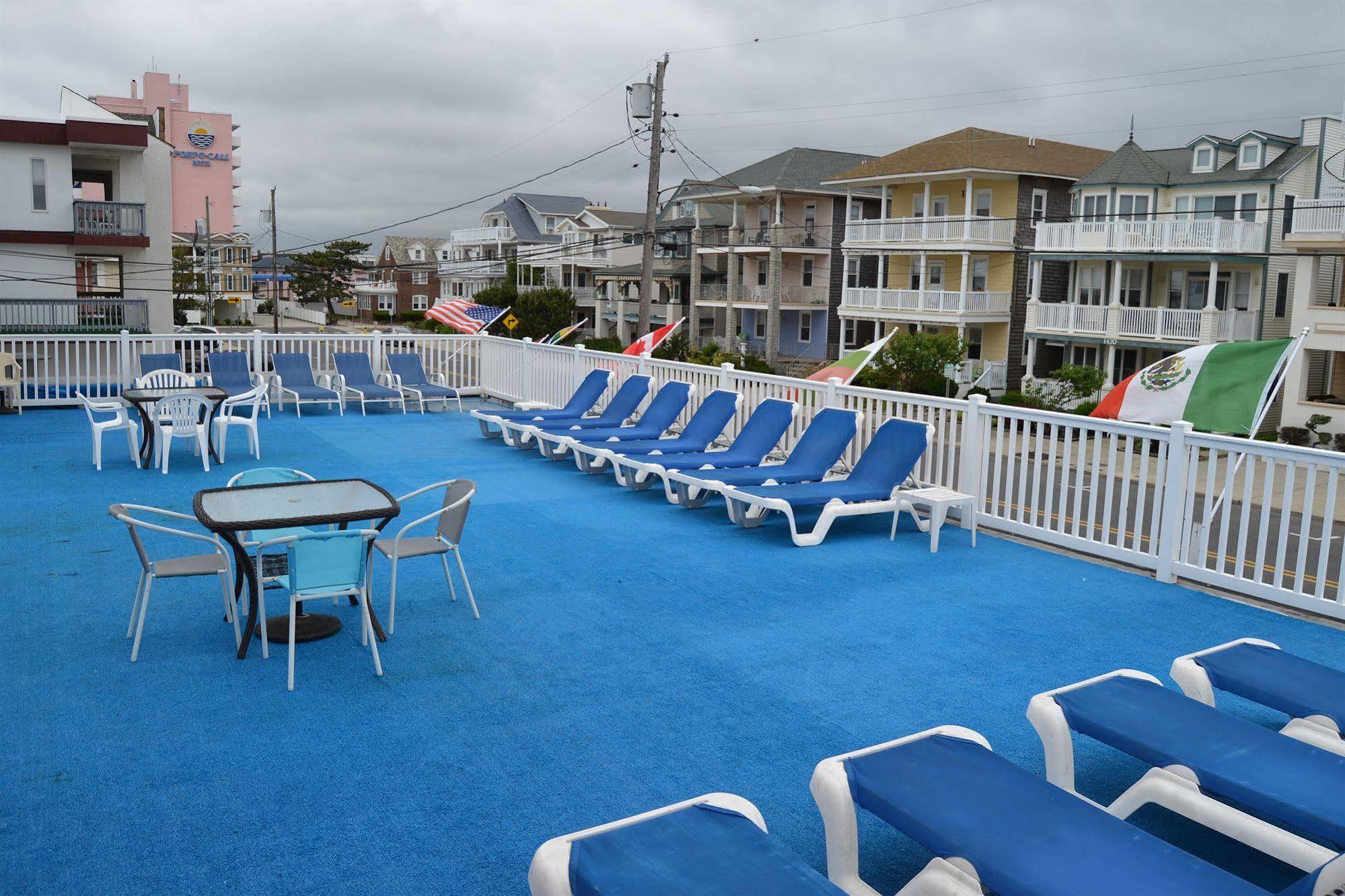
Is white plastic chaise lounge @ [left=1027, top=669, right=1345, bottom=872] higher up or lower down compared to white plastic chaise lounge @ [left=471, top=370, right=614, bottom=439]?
lower down

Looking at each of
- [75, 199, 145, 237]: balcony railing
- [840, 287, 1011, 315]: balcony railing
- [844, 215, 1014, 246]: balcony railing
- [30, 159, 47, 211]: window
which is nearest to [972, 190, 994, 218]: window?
[844, 215, 1014, 246]: balcony railing

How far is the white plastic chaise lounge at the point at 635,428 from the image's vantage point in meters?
11.1

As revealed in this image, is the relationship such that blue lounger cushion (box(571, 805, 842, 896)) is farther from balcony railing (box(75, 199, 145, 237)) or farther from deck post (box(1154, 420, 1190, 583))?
balcony railing (box(75, 199, 145, 237))

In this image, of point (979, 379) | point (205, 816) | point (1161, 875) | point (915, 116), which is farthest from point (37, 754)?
point (915, 116)

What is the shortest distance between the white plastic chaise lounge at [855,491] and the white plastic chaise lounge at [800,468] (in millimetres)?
126

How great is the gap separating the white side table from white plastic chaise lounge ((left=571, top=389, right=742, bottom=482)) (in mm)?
2412

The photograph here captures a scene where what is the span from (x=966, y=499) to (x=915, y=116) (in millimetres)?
39312

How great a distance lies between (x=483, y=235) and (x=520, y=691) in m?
71.0

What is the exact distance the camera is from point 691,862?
2.91m

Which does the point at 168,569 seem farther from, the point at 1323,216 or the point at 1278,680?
the point at 1323,216

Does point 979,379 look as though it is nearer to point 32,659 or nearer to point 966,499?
point 966,499

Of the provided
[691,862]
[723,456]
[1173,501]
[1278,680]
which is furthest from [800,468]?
[691,862]

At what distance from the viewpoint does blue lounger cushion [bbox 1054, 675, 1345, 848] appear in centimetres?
331

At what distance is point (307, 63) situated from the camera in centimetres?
3234
